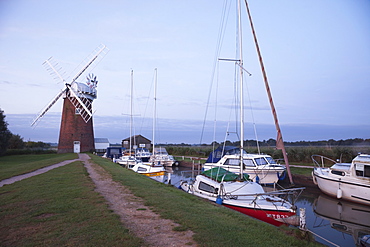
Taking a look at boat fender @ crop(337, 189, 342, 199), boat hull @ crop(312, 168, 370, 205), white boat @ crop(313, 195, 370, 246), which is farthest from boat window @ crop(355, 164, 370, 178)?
white boat @ crop(313, 195, 370, 246)

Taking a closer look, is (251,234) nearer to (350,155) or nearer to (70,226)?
(70,226)

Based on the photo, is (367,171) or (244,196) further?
(367,171)

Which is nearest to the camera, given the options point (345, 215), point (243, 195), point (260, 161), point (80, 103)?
point (243, 195)

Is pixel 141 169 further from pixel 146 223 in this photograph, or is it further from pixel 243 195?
pixel 146 223

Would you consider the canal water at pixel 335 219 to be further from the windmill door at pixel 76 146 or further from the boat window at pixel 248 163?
the windmill door at pixel 76 146

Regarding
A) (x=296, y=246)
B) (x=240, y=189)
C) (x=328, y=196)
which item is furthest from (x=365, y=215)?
(x=296, y=246)

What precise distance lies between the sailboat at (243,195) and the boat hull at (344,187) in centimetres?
476

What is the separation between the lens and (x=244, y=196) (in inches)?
513

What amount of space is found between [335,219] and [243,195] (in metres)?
6.02

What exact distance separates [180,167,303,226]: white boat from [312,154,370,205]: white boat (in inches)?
204

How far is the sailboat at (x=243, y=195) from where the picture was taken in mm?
11283

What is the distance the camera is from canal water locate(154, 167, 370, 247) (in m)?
11.5

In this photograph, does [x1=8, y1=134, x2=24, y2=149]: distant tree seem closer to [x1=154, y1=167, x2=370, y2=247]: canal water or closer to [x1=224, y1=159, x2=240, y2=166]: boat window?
[x1=224, y1=159, x2=240, y2=166]: boat window

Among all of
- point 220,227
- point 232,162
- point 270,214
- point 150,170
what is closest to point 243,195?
point 270,214
